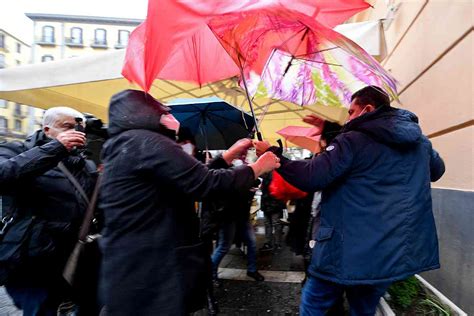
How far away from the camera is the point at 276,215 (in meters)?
6.21

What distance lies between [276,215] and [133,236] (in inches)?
195

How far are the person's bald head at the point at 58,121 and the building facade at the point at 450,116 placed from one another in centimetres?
295

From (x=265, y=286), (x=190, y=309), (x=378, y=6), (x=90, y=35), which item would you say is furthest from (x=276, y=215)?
(x=90, y=35)

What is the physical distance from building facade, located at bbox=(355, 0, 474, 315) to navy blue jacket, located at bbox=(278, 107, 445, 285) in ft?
3.64

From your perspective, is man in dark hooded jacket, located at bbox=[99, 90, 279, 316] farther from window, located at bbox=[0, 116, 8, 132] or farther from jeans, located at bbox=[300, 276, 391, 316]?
window, located at bbox=[0, 116, 8, 132]

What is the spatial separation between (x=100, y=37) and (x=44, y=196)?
52.3 m

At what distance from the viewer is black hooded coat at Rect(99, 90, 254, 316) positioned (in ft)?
4.81

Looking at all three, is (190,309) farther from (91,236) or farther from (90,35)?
(90,35)

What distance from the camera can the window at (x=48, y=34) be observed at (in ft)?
152

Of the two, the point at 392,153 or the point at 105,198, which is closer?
the point at 105,198

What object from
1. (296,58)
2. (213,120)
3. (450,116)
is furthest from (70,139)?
(450,116)

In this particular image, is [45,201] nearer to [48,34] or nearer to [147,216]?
[147,216]

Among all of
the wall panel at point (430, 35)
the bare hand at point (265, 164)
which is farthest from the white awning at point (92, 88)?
the bare hand at point (265, 164)

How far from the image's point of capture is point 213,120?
4148 millimetres
